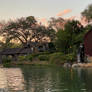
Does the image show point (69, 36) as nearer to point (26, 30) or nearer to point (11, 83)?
point (26, 30)

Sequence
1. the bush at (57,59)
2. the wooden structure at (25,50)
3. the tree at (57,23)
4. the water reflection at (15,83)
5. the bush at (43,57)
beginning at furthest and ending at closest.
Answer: the tree at (57,23) < the wooden structure at (25,50) < the bush at (43,57) < the bush at (57,59) < the water reflection at (15,83)

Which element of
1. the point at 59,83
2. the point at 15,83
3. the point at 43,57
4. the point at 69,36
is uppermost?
the point at 69,36

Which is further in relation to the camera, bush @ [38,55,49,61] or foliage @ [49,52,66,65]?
bush @ [38,55,49,61]

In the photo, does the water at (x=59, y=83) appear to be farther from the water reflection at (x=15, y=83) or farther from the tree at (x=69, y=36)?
the tree at (x=69, y=36)

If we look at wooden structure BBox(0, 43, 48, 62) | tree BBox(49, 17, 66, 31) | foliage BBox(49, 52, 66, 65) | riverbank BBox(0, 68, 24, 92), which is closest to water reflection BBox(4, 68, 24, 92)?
riverbank BBox(0, 68, 24, 92)

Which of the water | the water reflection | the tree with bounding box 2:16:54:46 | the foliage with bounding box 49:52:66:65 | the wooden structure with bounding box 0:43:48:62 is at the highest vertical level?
the tree with bounding box 2:16:54:46

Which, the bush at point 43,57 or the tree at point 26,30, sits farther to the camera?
the tree at point 26,30

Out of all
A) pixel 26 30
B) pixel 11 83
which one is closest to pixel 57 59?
pixel 26 30

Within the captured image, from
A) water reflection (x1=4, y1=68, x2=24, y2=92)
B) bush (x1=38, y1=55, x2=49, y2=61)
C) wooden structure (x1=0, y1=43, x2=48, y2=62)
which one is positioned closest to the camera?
water reflection (x1=4, y1=68, x2=24, y2=92)

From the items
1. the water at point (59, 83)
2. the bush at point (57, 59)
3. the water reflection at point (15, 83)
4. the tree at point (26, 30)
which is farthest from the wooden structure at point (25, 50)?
the water at point (59, 83)

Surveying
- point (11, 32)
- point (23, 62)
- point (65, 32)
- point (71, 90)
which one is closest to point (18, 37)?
point (11, 32)

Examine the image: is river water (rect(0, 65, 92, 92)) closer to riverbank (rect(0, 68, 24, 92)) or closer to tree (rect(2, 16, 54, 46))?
riverbank (rect(0, 68, 24, 92))

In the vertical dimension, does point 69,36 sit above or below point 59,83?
above

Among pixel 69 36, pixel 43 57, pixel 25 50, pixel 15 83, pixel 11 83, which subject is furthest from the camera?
pixel 25 50
